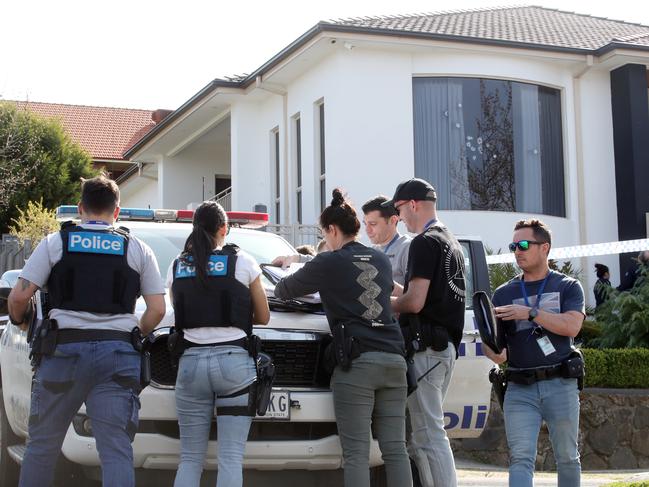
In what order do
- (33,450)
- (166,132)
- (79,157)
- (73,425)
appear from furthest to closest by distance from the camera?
1. (79,157)
2. (166,132)
3. (73,425)
4. (33,450)

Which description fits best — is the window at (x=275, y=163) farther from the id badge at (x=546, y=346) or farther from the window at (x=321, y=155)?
the id badge at (x=546, y=346)

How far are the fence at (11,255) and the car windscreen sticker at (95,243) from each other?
13.8 m

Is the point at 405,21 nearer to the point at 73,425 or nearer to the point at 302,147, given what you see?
the point at 302,147

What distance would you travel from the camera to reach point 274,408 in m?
5.29

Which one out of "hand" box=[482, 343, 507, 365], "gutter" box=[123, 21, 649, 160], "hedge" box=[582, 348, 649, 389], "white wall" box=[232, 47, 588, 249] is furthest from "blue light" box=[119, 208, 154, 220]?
"gutter" box=[123, 21, 649, 160]

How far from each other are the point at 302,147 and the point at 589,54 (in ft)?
17.7

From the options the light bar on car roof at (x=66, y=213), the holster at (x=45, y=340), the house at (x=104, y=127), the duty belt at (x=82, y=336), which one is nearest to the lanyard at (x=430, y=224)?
the duty belt at (x=82, y=336)

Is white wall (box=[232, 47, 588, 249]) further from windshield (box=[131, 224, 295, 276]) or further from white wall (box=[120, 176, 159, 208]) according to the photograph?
white wall (box=[120, 176, 159, 208])

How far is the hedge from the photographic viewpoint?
38.7 feet

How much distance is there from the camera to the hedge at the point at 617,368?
11789mm

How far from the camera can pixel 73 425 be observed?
5172 millimetres

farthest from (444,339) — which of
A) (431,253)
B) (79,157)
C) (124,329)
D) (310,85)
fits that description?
(79,157)

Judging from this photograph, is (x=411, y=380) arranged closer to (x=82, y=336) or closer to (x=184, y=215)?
(x=82, y=336)

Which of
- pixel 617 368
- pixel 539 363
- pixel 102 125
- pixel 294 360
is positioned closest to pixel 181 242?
pixel 294 360
